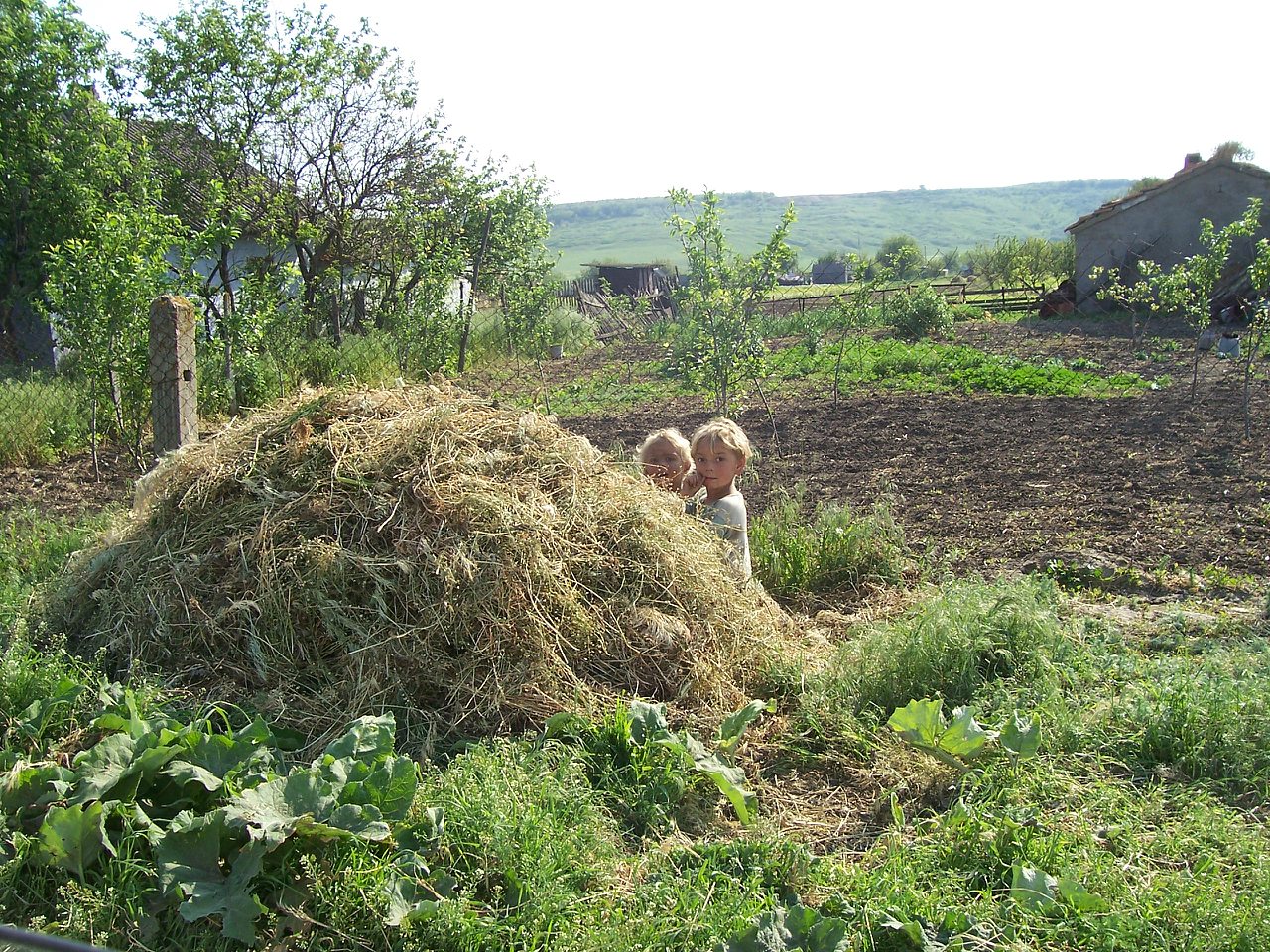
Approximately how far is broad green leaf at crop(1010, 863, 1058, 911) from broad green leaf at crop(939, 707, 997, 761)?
0.64m

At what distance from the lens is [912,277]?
1676 inches

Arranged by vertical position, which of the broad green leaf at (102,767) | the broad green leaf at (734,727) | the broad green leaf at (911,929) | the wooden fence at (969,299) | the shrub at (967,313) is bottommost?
the broad green leaf at (911,929)

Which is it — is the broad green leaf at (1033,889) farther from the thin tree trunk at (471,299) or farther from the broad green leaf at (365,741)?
the thin tree trunk at (471,299)

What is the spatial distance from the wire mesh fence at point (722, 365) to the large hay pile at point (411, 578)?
166 centimetres

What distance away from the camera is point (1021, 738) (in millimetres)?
3268

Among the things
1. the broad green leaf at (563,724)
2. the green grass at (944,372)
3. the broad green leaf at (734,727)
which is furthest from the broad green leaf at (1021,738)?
the green grass at (944,372)

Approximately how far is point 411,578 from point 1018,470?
23.4 feet

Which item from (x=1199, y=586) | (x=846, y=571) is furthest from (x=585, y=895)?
(x=1199, y=586)

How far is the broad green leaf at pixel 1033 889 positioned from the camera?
257cm

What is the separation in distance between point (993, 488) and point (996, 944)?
21.2ft

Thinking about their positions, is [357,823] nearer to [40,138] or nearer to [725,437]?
[725,437]

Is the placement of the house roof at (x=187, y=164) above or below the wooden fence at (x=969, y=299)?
above

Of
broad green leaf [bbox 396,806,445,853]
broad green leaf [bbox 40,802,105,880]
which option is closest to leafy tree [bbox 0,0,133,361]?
broad green leaf [bbox 40,802,105,880]

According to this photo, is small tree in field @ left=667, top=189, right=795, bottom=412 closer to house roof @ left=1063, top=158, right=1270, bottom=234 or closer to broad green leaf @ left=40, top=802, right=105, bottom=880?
broad green leaf @ left=40, top=802, right=105, bottom=880
